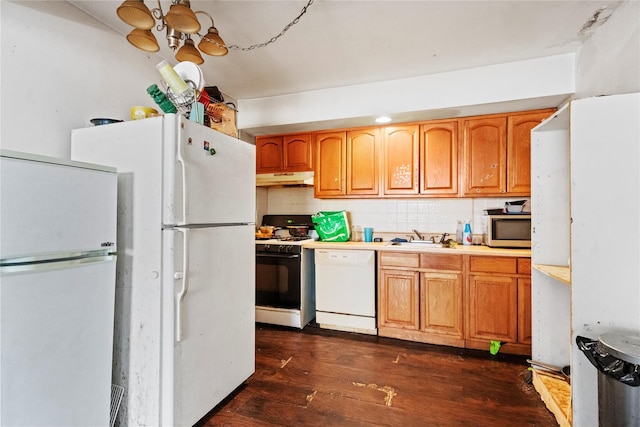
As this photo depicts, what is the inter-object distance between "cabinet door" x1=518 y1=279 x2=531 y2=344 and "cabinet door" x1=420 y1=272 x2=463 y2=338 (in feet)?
1.49

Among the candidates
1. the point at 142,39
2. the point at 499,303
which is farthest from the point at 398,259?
the point at 142,39

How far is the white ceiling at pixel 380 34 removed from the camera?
1.94 metres

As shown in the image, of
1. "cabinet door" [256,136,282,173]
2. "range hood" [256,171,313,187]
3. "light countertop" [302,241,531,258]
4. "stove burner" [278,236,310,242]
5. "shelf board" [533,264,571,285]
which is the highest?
"cabinet door" [256,136,282,173]

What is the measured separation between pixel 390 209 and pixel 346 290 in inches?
44.1

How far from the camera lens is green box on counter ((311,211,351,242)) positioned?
346cm

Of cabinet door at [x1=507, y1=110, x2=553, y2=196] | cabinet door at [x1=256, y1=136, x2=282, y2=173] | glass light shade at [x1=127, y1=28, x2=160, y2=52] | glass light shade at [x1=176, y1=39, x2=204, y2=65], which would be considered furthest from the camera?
cabinet door at [x1=256, y1=136, x2=282, y2=173]

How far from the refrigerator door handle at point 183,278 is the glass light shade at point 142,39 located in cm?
116

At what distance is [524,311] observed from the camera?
2.56 meters

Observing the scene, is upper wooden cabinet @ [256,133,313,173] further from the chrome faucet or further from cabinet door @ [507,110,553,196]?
cabinet door @ [507,110,553,196]

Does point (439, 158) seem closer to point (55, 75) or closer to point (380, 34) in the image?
point (380, 34)

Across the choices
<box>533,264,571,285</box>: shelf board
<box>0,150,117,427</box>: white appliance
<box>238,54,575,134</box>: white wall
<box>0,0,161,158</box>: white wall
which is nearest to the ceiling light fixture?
<box>0,0,161,158</box>: white wall

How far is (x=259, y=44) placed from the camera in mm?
2361

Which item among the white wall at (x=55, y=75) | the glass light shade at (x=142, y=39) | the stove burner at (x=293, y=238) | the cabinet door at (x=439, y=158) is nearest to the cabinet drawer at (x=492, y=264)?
the cabinet door at (x=439, y=158)

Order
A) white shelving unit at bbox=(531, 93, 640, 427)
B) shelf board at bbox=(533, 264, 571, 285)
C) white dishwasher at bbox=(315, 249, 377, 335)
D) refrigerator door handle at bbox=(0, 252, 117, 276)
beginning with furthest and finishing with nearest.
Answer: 1. white dishwasher at bbox=(315, 249, 377, 335)
2. shelf board at bbox=(533, 264, 571, 285)
3. white shelving unit at bbox=(531, 93, 640, 427)
4. refrigerator door handle at bbox=(0, 252, 117, 276)
